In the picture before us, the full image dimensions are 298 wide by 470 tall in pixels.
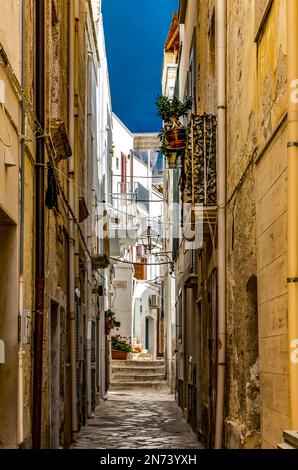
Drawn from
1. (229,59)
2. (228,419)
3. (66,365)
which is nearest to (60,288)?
(66,365)

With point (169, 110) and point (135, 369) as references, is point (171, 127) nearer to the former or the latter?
point (169, 110)

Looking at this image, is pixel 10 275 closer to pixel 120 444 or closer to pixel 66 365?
pixel 66 365

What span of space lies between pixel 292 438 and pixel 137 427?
509 inches

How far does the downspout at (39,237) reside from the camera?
9062 millimetres

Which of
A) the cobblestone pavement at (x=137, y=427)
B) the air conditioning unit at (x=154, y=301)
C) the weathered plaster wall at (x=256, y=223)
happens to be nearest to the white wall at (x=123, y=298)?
the air conditioning unit at (x=154, y=301)

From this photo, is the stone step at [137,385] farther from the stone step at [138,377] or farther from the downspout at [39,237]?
the downspout at [39,237]

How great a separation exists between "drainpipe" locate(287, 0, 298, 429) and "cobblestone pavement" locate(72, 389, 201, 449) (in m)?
8.48

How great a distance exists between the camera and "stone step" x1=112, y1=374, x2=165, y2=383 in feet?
114

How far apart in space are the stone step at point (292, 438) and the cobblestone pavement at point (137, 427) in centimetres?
872

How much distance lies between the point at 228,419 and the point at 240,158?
3143mm

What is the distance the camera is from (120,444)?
14.3 metres

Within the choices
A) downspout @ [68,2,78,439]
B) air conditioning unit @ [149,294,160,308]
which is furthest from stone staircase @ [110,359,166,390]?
downspout @ [68,2,78,439]

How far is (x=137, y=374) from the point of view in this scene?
117 feet

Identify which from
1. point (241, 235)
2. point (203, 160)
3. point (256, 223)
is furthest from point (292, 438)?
point (203, 160)
